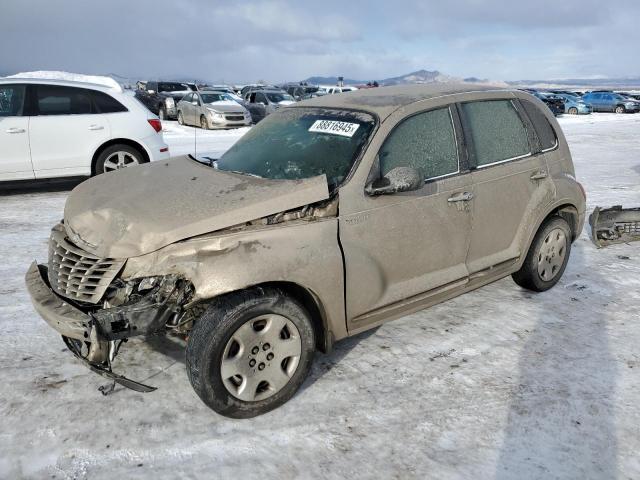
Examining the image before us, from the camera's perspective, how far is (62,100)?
7781mm

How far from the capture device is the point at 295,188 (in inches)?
122

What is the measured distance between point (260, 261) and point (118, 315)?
77 cm

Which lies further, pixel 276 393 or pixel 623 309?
pixel 623 309

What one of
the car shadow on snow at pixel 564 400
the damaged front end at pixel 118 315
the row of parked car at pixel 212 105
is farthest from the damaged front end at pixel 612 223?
the row of parked car at pixel 212 105

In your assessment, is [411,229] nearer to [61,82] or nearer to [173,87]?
[61,82]

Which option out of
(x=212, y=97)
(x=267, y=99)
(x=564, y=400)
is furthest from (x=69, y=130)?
(x=267, y=99)

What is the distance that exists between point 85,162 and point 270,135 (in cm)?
491

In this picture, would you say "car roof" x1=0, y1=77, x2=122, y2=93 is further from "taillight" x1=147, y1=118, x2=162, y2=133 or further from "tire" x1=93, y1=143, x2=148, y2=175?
"tire" x1=93, y1=143, x2=148, y2=175

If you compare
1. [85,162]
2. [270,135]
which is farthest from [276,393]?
[85,162]

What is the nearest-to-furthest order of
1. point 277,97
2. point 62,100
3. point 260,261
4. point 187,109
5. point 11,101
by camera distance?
point 260,261
point 11,101
point 62,100
point 187,109
point 277,97

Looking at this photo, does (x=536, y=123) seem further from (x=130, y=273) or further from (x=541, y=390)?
(x=130, y=273)

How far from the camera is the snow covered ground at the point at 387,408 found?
267 centimetres

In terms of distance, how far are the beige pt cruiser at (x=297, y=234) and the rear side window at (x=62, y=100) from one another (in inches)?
184

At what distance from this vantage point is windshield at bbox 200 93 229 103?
20975 millimetres
